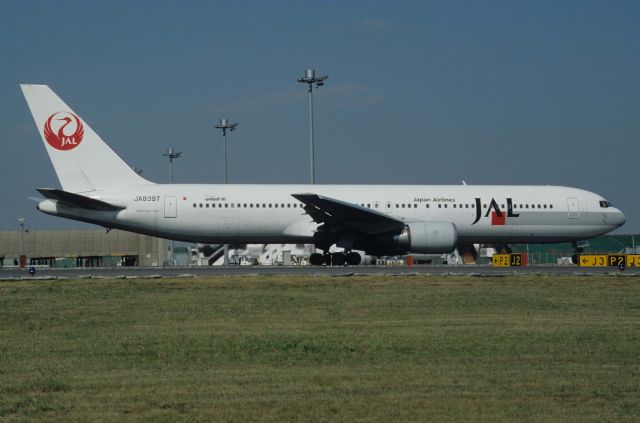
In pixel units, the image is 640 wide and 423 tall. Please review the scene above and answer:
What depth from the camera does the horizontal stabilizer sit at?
2824 cm

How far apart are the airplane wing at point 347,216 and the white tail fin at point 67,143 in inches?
307

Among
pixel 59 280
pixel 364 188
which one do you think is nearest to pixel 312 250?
pixel 364 188

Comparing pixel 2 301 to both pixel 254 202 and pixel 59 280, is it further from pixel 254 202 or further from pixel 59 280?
pixel 254 202

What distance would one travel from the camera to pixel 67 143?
3072 cm

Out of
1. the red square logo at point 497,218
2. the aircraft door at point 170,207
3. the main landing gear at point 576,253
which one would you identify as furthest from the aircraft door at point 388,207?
the aircraft door at point 170,207

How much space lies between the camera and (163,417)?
716cm

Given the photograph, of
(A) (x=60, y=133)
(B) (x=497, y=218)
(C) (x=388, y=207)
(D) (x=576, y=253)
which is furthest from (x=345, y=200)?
(A) (x=60, y=133)

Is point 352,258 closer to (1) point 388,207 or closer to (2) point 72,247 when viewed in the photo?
(1) point 388,207

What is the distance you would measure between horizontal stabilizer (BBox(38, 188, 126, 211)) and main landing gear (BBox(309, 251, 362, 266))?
8.08 metres

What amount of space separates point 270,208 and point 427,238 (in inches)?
242

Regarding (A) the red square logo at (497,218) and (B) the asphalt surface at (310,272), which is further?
(A) the red square logo at (497,218)

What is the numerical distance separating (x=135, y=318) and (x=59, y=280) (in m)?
9.75

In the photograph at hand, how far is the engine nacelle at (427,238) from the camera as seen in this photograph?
99.1 ft

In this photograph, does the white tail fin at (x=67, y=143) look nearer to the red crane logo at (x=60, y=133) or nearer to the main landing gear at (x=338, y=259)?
the red crane logo at (x=60, y=133)
